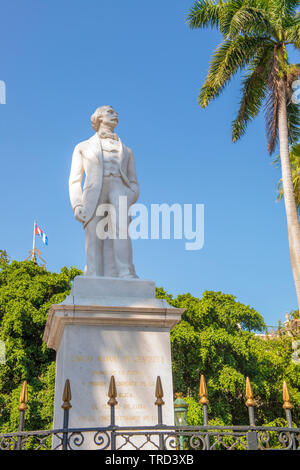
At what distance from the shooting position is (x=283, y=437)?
12.3ft

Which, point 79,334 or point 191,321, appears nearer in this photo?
point 79,334

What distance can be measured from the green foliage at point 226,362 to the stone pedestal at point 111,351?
16.4 m

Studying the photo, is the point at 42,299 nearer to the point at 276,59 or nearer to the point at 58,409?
the point at 276,59

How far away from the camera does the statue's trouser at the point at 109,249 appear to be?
684cm

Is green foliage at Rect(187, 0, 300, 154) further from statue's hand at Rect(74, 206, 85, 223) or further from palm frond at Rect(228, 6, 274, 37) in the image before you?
statue's hand at Rect(74, 206, 85, 223)

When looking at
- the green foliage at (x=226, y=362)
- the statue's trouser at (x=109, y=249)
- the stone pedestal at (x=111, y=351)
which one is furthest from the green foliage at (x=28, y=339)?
the stone pedestal at (x=111, y=351)

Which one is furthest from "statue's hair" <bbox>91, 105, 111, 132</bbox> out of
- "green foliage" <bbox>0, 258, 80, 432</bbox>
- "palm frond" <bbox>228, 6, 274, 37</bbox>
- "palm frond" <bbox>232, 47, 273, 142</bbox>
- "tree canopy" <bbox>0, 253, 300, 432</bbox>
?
"green foliage" <bbox>0, 258, 80, 432</bbox>

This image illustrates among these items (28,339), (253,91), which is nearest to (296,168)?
(253,91)

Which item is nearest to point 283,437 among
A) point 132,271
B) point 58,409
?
point 58,409

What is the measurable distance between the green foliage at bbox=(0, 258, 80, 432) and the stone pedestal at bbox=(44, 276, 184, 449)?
1489 centimetres

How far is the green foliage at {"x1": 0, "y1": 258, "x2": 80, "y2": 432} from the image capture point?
64.9 ft

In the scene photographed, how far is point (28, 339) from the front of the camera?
873 inches

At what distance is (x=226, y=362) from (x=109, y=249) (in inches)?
720
